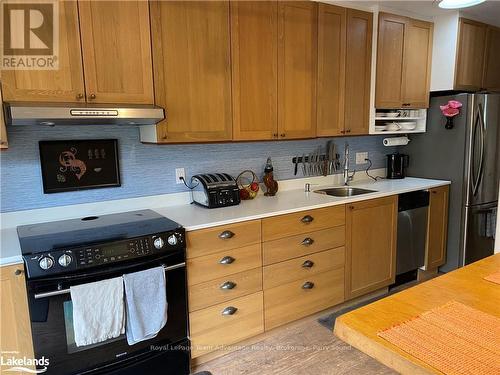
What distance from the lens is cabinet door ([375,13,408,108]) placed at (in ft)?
10.0

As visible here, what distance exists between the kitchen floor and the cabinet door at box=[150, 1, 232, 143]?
4.61 feet

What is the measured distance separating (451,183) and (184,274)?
2.63 meters

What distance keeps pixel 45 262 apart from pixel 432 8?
11.3 feet

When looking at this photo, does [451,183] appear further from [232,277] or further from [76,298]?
[76,298]

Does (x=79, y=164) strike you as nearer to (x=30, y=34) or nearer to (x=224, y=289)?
(x=30, y=34)

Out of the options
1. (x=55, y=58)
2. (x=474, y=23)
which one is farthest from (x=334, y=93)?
(x=55, y=58)

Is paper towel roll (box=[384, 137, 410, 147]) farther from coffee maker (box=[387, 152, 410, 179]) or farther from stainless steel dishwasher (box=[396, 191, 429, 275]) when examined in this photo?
stainless steel dishwasher (box=[396, 191, 429, 275])

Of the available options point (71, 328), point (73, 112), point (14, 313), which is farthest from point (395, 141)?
point (14, 313)

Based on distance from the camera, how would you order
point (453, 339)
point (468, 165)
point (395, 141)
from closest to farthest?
point (453, 339) < point (468, 165) < point (395, 141)

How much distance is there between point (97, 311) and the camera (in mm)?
1701

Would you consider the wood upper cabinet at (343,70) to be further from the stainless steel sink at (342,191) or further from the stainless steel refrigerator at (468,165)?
the stainless steel refrigerator at (468,165)

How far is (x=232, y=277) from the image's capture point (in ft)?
7.19

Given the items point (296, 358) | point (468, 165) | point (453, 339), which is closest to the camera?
point (453, 339)

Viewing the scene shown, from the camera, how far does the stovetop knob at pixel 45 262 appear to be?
1.59m
